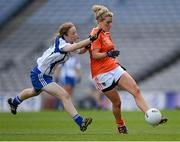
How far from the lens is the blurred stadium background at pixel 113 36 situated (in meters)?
28.5

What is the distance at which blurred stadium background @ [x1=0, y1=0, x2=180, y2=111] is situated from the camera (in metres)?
28.5

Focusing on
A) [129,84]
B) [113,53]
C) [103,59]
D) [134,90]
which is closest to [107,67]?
[103,59]

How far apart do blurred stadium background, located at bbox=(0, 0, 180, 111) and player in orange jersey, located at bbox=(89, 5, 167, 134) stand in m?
14.8

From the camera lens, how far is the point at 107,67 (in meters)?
12.3

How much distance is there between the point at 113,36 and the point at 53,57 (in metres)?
17.2

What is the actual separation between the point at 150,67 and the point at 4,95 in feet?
19.9

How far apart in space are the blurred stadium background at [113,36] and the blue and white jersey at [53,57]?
1443 centimetres

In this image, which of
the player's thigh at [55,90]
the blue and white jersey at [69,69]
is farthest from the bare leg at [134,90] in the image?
the blue and white jersey at [69,69]

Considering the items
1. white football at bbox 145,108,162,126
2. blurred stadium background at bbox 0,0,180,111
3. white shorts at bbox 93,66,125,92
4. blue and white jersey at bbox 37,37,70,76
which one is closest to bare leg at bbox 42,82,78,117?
blue and white jersey at bbox 37,37,70,76

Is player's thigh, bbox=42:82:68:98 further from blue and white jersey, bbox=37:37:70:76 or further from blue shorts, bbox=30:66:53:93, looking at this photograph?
blue and white jersey, bbox=37:37:70:76

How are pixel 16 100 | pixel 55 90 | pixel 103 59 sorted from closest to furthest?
1. pixel 103 59
2. pixel 55 90
3. pixel 16 100

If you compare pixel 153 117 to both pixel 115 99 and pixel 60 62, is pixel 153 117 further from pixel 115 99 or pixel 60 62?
pixel 60 62

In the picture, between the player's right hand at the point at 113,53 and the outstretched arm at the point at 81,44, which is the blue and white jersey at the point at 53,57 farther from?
the player's right hand at the point at 113,53

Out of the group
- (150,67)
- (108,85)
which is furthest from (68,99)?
(150,67)
